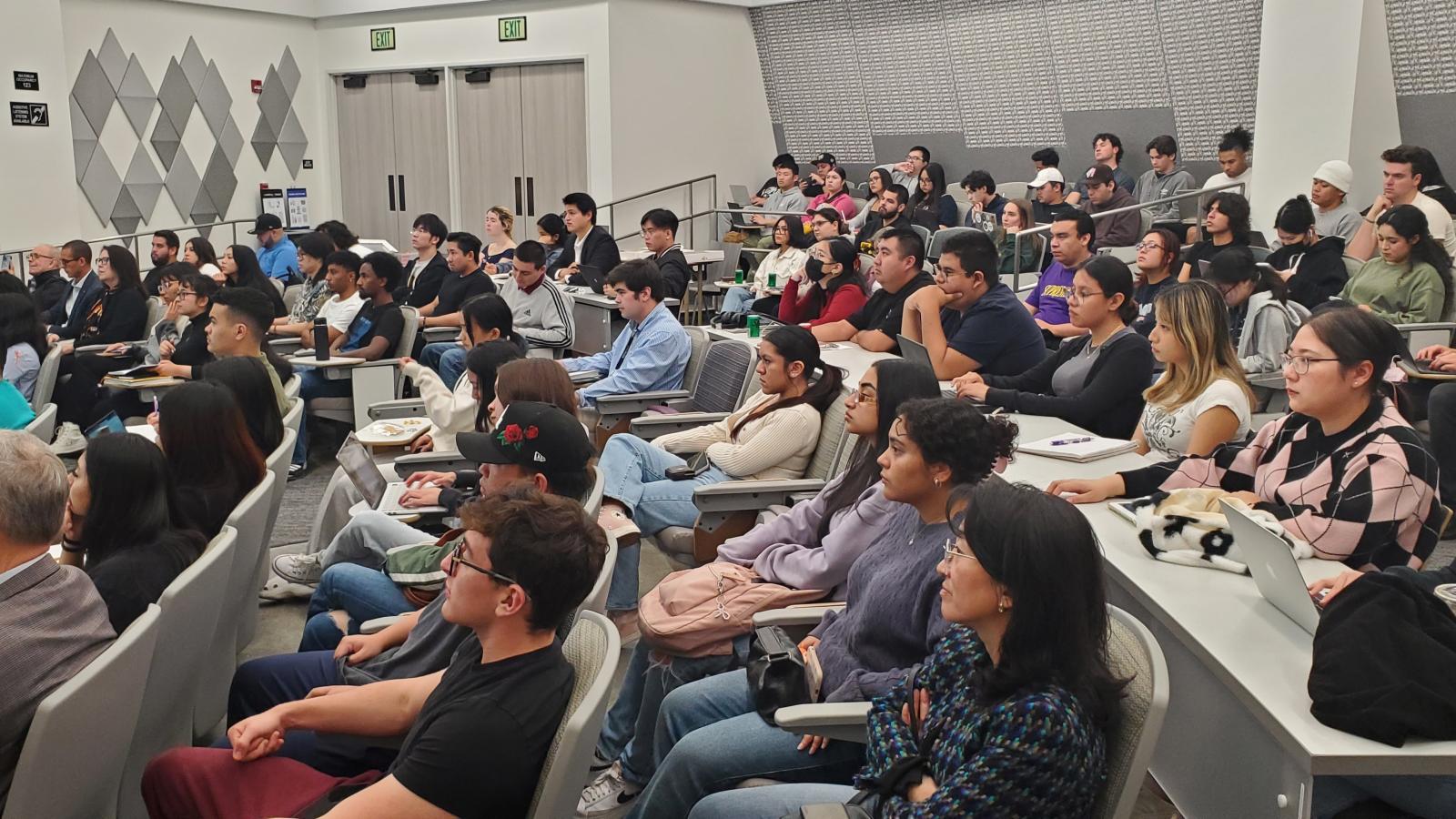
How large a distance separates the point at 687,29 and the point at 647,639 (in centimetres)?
1104

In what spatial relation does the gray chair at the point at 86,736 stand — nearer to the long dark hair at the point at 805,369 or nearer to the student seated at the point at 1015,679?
the student seated at the point at 1015,679

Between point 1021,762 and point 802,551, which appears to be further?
point 802,551

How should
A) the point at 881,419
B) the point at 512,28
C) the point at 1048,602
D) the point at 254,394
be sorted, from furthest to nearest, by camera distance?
the point at 512,28
the point at 254,394
the point at 881,419
the point at 1048,602

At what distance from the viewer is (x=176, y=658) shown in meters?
2.66

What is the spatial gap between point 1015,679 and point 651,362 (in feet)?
13.1

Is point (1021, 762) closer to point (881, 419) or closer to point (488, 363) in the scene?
point (881, 419)

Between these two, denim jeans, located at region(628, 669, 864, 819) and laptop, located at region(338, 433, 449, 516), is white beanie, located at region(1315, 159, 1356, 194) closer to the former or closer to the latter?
laptop, located at region(338, 433, 449, 516)

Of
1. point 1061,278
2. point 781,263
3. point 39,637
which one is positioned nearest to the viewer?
point 39,637

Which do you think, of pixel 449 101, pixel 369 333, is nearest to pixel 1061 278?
pixel 369 333

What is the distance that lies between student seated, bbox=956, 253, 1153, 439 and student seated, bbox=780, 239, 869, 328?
6.50 ft

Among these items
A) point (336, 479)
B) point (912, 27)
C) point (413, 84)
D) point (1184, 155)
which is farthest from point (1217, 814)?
point (413, 84)

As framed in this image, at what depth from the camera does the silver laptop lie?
7.91 ft

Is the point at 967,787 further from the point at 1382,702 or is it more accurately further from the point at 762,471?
the point at 762,471

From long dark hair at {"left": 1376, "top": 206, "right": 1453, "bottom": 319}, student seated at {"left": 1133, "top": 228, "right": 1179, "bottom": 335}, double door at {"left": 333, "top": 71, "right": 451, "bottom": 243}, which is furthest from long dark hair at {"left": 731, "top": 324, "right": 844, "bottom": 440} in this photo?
double door at {"left": 333, "top": 71, "right": 451, "bottom": 243}
